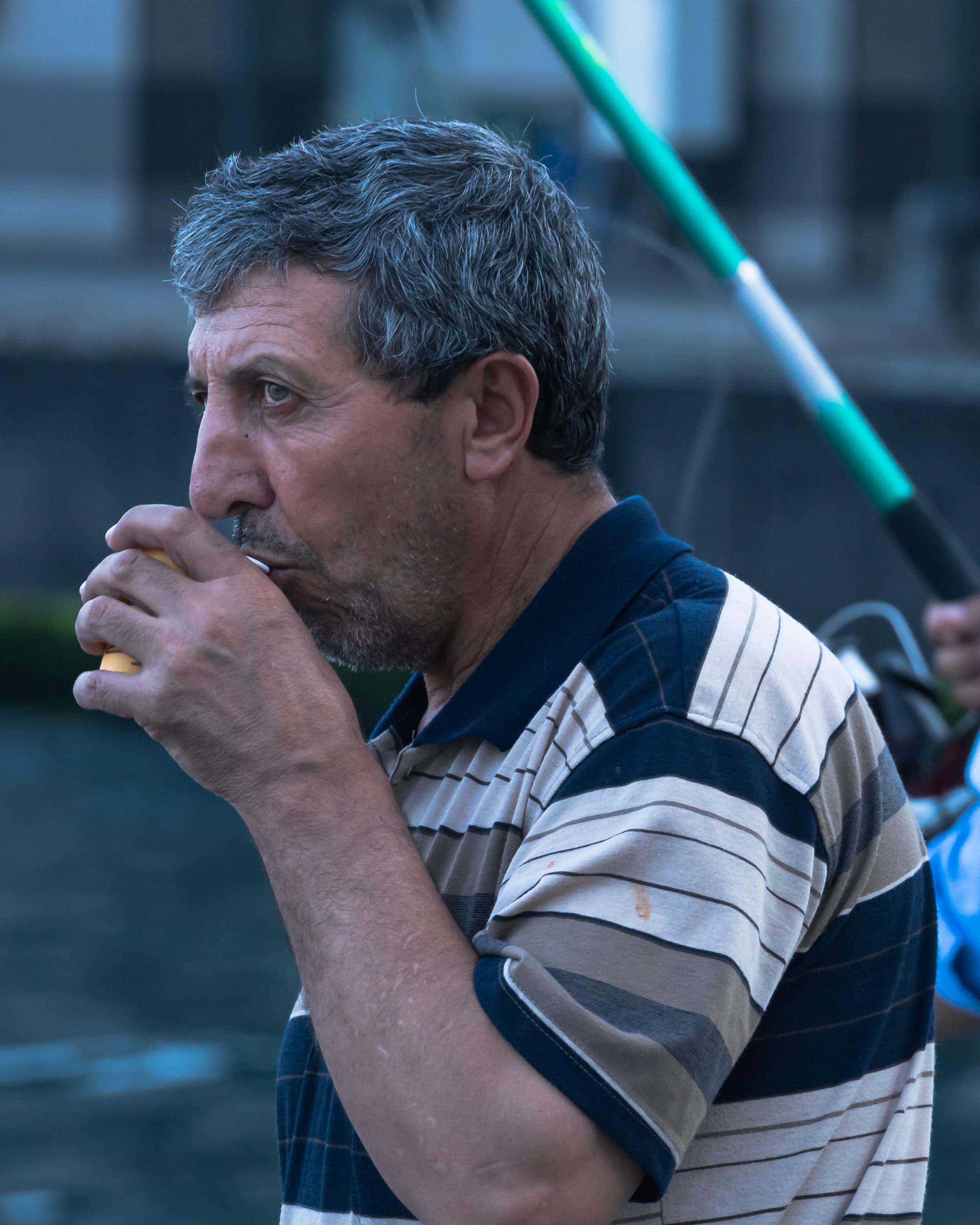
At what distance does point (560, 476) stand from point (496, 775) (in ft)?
1.08

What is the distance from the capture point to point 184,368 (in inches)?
408

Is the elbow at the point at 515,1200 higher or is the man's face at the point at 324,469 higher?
the man's face at the point at 324,469

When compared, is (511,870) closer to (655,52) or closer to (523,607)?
(523,607)

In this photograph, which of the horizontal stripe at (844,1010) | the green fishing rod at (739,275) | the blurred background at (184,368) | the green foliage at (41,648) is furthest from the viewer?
the green foliage at (41,648)

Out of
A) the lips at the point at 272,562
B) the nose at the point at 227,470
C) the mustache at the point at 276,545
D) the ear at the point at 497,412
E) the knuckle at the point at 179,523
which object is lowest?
the lips at the point at 272,562

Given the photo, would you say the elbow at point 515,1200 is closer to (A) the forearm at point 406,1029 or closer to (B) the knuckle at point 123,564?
(A) the forearm at point 406,1029

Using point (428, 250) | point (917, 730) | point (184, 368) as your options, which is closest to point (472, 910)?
point (428, 250)

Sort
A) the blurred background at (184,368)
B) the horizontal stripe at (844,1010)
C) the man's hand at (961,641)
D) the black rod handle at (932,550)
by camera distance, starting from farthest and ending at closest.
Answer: the blurred background at (184,368), the man's hand at (961,641), the black rod handle at (932,550), the horizontal stripe at (844,1010)

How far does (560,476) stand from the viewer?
1.70m

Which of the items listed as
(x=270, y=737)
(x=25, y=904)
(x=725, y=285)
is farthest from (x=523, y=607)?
(x=25, y=904)

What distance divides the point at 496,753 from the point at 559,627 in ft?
0.44

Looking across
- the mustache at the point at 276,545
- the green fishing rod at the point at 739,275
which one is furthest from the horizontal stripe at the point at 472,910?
the green fishing rod at the point at 739,275

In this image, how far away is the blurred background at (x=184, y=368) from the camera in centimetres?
500

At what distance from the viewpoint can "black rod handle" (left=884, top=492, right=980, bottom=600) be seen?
2465mm
